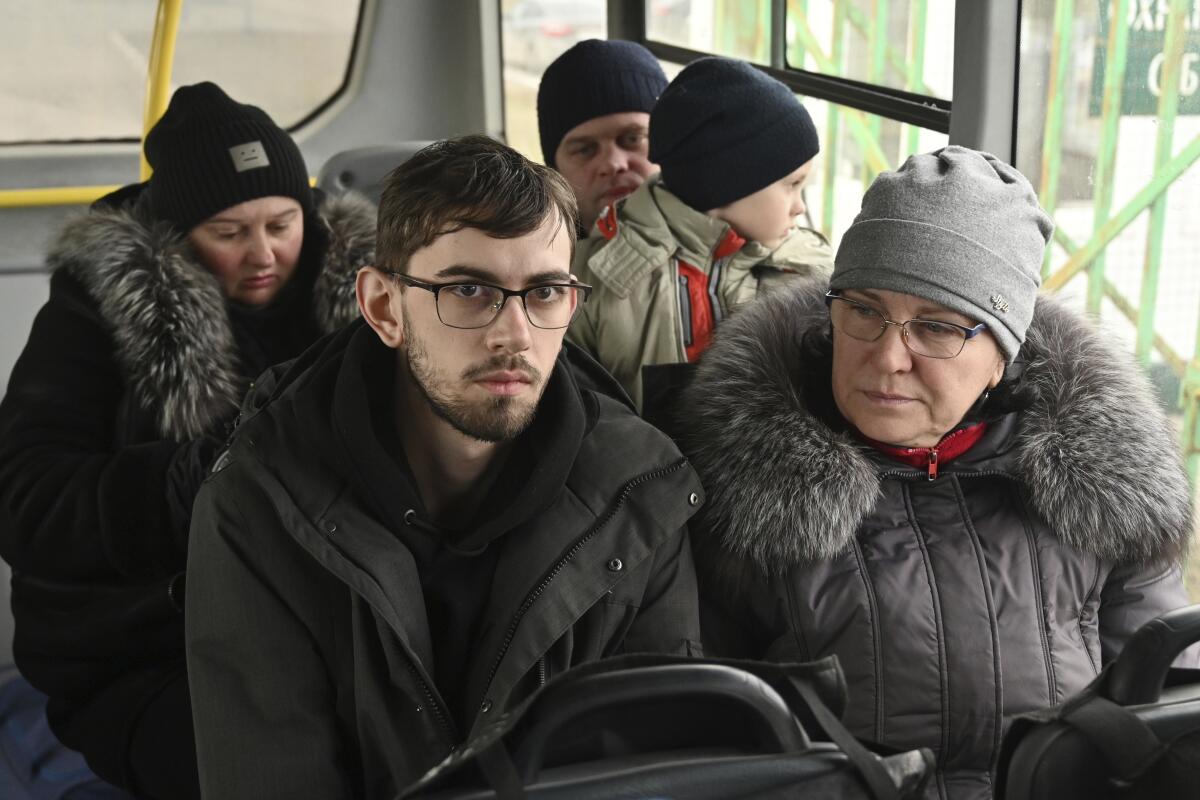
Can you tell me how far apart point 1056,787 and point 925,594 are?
1.58ft

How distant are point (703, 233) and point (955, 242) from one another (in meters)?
0.65

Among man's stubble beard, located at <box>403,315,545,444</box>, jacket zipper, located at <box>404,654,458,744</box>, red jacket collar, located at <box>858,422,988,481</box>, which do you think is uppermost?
man's stubble beard, located at <box>403,315,545,444</box>

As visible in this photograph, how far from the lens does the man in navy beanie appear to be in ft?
8.63

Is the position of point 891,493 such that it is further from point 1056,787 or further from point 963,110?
point 963,110

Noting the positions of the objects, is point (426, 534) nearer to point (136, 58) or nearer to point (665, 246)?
point (665, 246)

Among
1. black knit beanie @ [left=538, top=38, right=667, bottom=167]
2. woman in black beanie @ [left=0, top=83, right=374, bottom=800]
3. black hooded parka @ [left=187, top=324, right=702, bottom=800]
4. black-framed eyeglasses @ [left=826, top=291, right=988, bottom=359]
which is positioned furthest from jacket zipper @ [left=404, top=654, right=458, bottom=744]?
black knit beanie @ [left=538, top=38, right=667, bottom=167]

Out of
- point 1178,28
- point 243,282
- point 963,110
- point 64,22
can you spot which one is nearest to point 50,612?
point 243,282

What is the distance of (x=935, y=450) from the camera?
1637mm

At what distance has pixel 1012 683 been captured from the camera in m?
1.55

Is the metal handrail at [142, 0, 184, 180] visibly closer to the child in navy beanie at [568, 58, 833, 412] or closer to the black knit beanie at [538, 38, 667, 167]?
the black knit beanie at [538, 38, 667, 167]

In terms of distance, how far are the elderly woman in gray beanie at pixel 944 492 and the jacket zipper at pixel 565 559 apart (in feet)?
0.32

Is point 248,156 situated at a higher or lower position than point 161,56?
lower

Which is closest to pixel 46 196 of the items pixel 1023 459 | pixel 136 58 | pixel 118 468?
pixel 136 58

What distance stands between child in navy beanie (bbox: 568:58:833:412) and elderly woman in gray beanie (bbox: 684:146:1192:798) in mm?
452
